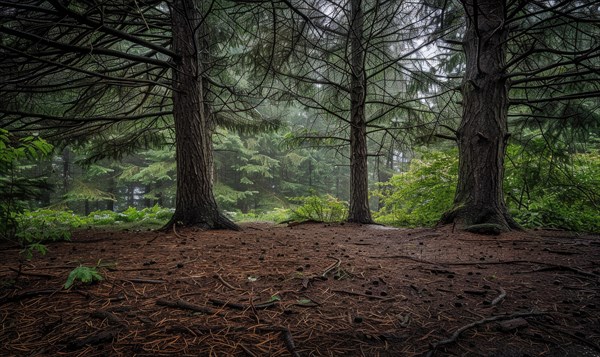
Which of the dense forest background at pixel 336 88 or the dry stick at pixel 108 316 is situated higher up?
the dense forest background at pixel 336 88

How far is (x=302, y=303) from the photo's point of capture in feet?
6.16

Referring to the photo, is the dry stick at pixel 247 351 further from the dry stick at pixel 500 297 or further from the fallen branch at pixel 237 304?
the dry stick at pixel 500 297

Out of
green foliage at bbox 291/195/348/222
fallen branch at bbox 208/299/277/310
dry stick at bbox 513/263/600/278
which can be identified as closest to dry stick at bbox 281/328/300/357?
fallen branch at bbox 208/299/277/310

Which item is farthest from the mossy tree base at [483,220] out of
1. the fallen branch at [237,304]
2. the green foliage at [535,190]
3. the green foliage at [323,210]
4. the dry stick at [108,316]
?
the dry stick at [108,316]

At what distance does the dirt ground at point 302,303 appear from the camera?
55.5 inches

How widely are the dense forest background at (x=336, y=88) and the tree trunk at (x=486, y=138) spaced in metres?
0.03

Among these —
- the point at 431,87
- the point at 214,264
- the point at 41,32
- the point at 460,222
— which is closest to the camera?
the point at 214,264

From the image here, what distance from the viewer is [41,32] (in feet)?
12.4

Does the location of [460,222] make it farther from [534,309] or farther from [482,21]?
[482,21]

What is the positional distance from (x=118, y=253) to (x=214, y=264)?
1.21m

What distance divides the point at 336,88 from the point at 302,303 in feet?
19.8

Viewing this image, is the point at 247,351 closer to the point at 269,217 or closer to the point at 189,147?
the point at 189,147

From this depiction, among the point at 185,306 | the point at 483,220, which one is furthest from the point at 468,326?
the point at 483,220

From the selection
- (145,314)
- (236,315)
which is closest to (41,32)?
(145,314)
